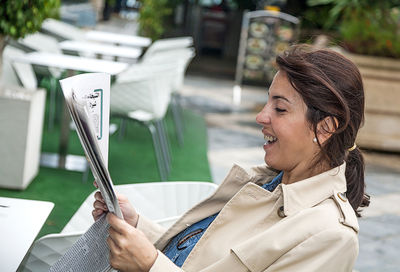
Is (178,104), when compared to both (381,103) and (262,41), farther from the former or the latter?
(262,41)

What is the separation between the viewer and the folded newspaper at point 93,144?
4.56ft

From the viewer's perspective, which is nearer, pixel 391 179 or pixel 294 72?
pixel 294 72

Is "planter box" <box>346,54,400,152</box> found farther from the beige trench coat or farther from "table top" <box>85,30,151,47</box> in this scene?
the beige trench coat

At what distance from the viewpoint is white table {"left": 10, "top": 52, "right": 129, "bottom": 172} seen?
4.85 m

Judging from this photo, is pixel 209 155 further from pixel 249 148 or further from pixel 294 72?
pixel 294 72

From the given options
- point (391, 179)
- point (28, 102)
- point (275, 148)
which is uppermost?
point (275, 148)

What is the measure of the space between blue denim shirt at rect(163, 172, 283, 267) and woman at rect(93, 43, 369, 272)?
0.02 meters

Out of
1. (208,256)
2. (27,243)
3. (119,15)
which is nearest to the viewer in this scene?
(27,243)

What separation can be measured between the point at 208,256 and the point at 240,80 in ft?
30.6

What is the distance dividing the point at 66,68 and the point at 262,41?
6.53m

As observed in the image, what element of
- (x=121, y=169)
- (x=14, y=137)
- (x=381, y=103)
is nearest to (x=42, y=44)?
(x=121, y=169)

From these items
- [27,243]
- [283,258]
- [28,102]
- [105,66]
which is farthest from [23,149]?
[283,258]

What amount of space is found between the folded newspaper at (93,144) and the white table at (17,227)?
0.37 ft

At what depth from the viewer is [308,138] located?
1.82 meters
